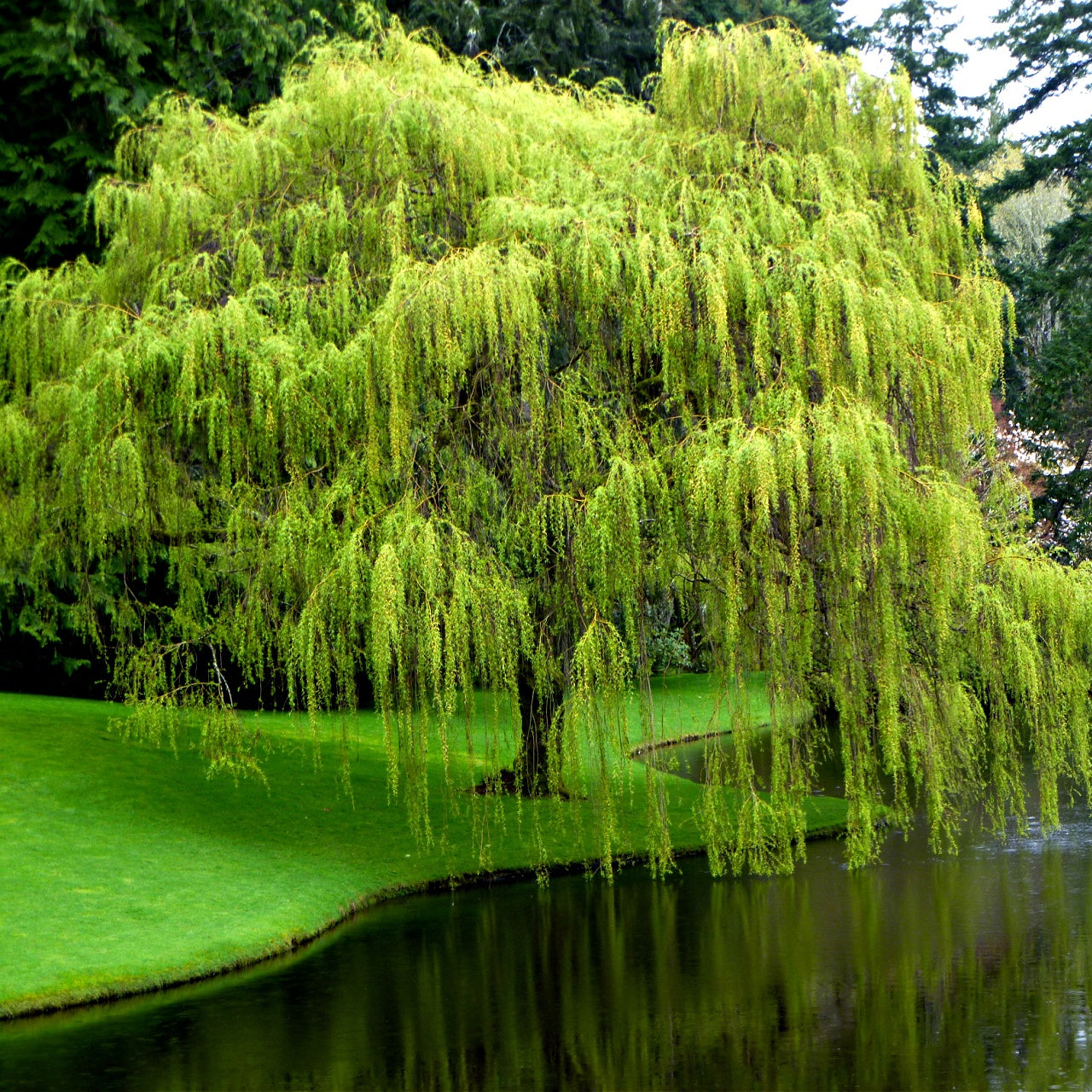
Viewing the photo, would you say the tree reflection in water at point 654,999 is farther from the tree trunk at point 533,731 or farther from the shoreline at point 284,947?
the tree trunk at point 533,731

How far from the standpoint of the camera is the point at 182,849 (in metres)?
15.0

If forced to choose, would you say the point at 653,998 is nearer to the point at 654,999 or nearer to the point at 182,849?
the point at 654,999

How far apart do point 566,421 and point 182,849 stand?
6218 mm

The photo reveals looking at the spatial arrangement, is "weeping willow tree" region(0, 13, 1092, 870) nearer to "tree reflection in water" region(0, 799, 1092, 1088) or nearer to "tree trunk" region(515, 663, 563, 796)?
"tree trunk" region(515, 663, 563, 796)

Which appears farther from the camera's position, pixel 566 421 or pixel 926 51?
pixel 926 51

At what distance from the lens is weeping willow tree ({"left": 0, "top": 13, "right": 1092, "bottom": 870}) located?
12.0 meters

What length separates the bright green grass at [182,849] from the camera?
12320 millimetres

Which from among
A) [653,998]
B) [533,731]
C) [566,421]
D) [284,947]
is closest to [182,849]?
[284,947]

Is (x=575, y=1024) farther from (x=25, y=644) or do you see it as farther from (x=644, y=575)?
(x=25, y=644)

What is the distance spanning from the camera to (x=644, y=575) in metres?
12.7

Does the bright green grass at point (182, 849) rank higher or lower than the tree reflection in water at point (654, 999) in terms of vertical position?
higher

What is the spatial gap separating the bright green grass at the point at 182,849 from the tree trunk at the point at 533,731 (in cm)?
42

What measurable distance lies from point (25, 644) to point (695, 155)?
48.7ft

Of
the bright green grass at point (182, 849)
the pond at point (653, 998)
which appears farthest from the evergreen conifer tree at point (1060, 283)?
the pond at point (653, 998)
